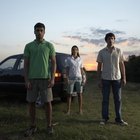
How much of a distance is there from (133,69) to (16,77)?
15259mm

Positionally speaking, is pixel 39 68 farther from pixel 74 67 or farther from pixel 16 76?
pixel 16 76

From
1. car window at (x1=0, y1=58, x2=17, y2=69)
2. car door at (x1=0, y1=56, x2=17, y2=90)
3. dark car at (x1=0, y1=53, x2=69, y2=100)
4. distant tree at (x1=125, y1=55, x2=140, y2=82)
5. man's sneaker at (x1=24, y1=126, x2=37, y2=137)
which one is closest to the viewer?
man's sneaker at (x1=24, y1=126, x2=37, y2=137)

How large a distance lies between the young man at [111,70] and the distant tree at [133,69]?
17.5m

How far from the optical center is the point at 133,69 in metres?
28.1

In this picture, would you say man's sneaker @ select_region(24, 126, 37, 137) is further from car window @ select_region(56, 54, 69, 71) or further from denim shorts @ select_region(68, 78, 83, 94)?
car window @ select_region(56, 54, 69, 71)

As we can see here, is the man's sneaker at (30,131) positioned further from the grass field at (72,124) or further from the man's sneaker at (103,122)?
the man's sneaker at (103,122)

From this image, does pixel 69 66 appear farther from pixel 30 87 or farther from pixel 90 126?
pixel 30 87

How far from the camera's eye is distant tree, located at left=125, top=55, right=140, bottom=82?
2773 cm

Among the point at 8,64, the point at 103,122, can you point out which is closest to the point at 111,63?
the point at 103,122

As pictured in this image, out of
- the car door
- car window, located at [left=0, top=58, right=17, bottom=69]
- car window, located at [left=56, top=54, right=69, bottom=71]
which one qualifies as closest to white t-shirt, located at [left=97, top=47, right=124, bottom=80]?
car window, located at [left=56, top=54, right=69, bottom=71]

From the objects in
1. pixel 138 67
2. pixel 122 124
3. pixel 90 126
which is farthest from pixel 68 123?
pixel 138 67

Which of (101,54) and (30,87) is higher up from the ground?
(101,54)

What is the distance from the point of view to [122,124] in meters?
10.3

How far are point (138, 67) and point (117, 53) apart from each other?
17793 mm
